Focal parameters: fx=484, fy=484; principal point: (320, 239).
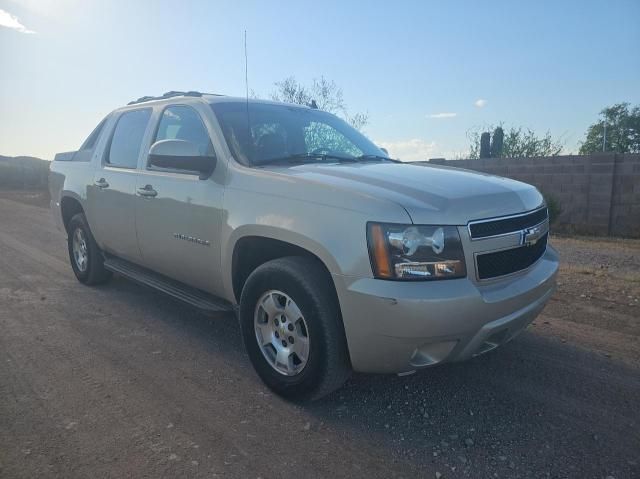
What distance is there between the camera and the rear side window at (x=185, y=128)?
3682mm

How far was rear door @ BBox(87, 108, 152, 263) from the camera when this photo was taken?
4.40 meters

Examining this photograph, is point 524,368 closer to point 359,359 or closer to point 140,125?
point 359,359

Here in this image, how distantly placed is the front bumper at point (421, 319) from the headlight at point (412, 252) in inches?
2.1

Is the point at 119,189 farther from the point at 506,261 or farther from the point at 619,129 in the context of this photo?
the point at 619,129

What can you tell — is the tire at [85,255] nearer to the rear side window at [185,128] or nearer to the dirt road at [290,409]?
the dirt road at [290,409]

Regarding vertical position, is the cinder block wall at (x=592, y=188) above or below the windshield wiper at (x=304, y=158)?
below

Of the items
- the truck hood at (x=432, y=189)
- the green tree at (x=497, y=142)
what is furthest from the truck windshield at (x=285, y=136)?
the green tree at (x=497, y=142)

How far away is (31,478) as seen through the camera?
7.45 feet

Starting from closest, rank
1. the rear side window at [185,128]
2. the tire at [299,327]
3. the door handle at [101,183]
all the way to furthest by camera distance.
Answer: the tire at [299,327]
the rear side window at [185,128]
the door handle at [101,183]

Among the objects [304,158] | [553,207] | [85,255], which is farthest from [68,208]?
[553,207]

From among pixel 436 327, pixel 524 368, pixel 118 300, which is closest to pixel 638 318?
pixel 524 368

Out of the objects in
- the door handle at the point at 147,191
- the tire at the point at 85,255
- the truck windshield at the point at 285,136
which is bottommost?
the tire at the point at 85,255

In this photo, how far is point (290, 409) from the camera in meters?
2.91

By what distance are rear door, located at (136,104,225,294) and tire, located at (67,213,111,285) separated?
1.33 m
